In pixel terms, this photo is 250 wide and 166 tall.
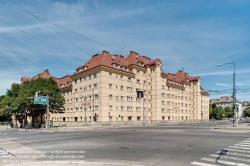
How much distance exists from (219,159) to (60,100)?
4615 centimetres

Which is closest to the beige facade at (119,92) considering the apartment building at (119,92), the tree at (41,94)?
the apartment building at (119,92)

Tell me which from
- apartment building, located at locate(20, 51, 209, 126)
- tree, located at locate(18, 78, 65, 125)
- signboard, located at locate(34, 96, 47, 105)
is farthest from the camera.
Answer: apartment building, located at locate(20, 51, 209, 126)

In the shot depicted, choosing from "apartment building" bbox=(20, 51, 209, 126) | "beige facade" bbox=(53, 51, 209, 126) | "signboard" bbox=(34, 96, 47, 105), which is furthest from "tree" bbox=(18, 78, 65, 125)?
"signboard" bbox=(34, 96, 47, 105)

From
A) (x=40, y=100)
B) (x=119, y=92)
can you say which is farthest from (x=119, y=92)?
(x=40, y=100)

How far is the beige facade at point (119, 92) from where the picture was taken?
53031mm

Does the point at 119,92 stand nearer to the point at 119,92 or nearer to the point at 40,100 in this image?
the point at 119,92

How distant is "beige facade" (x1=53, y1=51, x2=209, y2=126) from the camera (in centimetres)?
5303

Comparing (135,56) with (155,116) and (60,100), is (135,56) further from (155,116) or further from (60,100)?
(60,100)

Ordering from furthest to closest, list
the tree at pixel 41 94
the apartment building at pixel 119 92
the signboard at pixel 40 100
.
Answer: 1. the apartment building at pixel 119 92
2. the tree at pixel 41 94
3. the signboard at pixel 40 100

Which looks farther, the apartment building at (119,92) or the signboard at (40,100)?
the apartment building at (119,92)

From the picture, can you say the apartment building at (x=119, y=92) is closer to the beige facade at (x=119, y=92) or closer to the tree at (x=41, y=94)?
the beige facade at (x=119, y=92)

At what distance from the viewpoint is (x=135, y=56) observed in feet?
215

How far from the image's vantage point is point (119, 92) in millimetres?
56281

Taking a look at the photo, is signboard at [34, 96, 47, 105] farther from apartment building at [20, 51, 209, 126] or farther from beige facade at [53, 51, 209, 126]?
apartment building at [20, 51, 209, 126]
